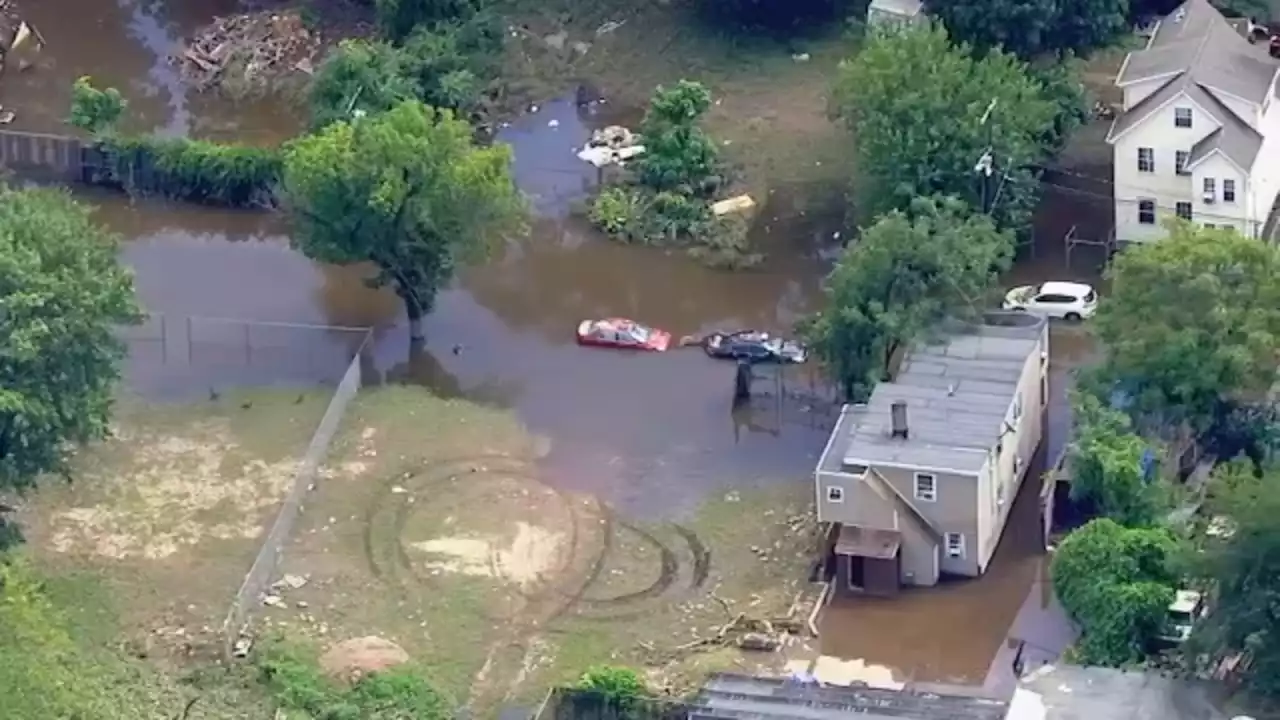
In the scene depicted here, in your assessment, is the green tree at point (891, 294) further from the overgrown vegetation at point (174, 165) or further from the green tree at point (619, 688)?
the overgrown vegetation at point (174, 165)

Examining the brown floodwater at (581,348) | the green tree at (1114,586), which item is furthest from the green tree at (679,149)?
the green tree at (1114,586)

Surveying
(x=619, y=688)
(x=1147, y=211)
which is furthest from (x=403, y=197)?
(x=1147, y=211)

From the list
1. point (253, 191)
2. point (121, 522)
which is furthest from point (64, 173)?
point (121, 522)

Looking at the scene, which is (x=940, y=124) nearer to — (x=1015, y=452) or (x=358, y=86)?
(x=1015, y=452)

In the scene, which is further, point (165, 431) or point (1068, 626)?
point (165, 431)

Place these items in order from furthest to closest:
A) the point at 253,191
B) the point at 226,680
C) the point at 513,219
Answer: the point at 253,191 < the point at 513,219 < the point at 226,680

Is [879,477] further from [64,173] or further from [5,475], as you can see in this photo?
[64,173]
